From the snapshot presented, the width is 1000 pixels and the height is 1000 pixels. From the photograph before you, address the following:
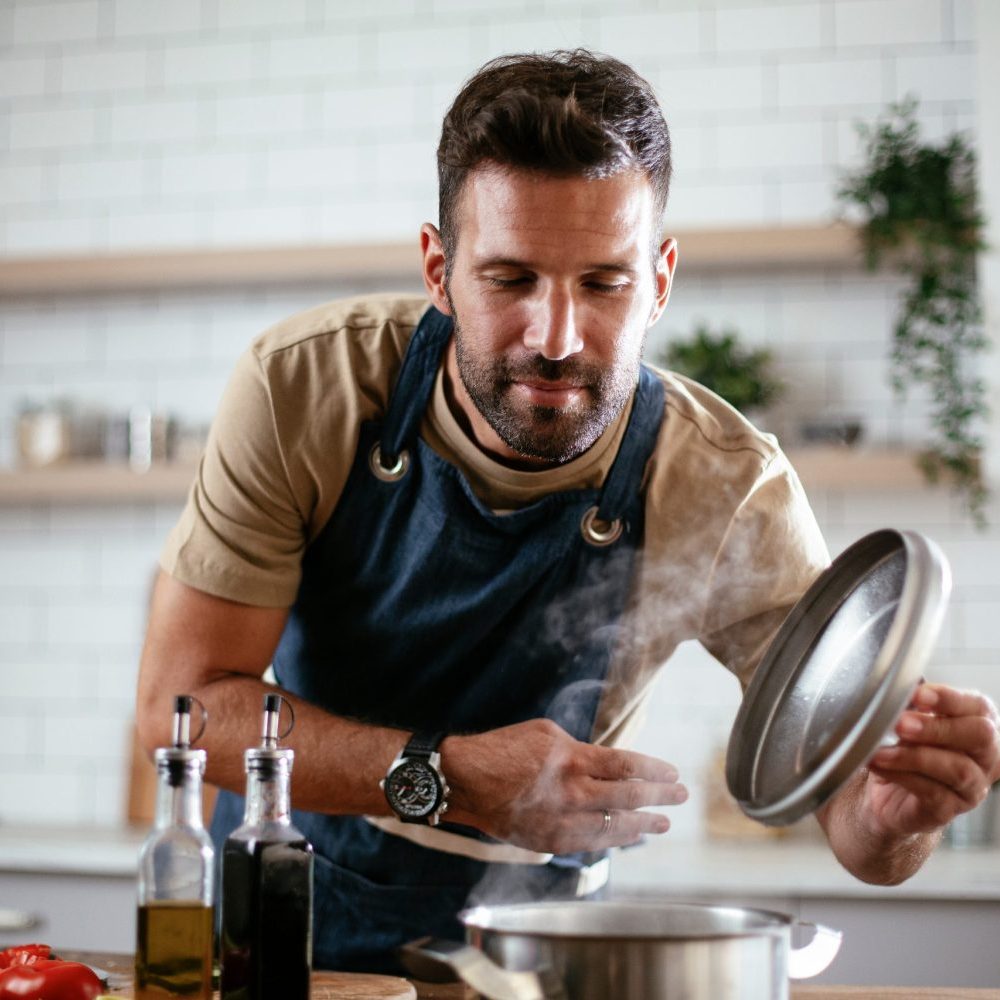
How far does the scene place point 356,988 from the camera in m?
1.32

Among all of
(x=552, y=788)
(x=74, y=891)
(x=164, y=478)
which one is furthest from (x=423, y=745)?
(x=164, y=478)

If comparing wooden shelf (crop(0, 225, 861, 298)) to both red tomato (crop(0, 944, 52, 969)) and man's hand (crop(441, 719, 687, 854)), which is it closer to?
man's hand (crop(441, 719, 687, 854))

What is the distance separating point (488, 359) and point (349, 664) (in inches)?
19.0

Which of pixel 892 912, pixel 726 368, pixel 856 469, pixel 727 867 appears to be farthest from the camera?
pixel 726 368

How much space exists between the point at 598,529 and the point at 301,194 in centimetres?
234

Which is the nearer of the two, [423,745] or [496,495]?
[423,745]

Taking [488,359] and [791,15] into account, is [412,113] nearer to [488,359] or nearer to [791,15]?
[791,15]

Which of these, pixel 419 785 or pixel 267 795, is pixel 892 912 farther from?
pixel 267 795

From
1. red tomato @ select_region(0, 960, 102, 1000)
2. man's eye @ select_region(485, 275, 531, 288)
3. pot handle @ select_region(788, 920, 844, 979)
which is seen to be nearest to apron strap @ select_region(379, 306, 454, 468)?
man's eye @ select_region(485, 275, 531, 288)

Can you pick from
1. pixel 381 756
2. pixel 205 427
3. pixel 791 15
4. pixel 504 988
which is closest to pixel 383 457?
pixel 381 756

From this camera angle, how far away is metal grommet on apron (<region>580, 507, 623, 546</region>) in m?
1.69

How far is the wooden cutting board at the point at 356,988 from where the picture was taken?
4.22 feet

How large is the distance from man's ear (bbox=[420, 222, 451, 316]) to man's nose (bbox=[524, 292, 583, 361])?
9.4 inches

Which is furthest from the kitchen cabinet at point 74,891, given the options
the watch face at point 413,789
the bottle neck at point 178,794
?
the bottle neck at point 178,794
